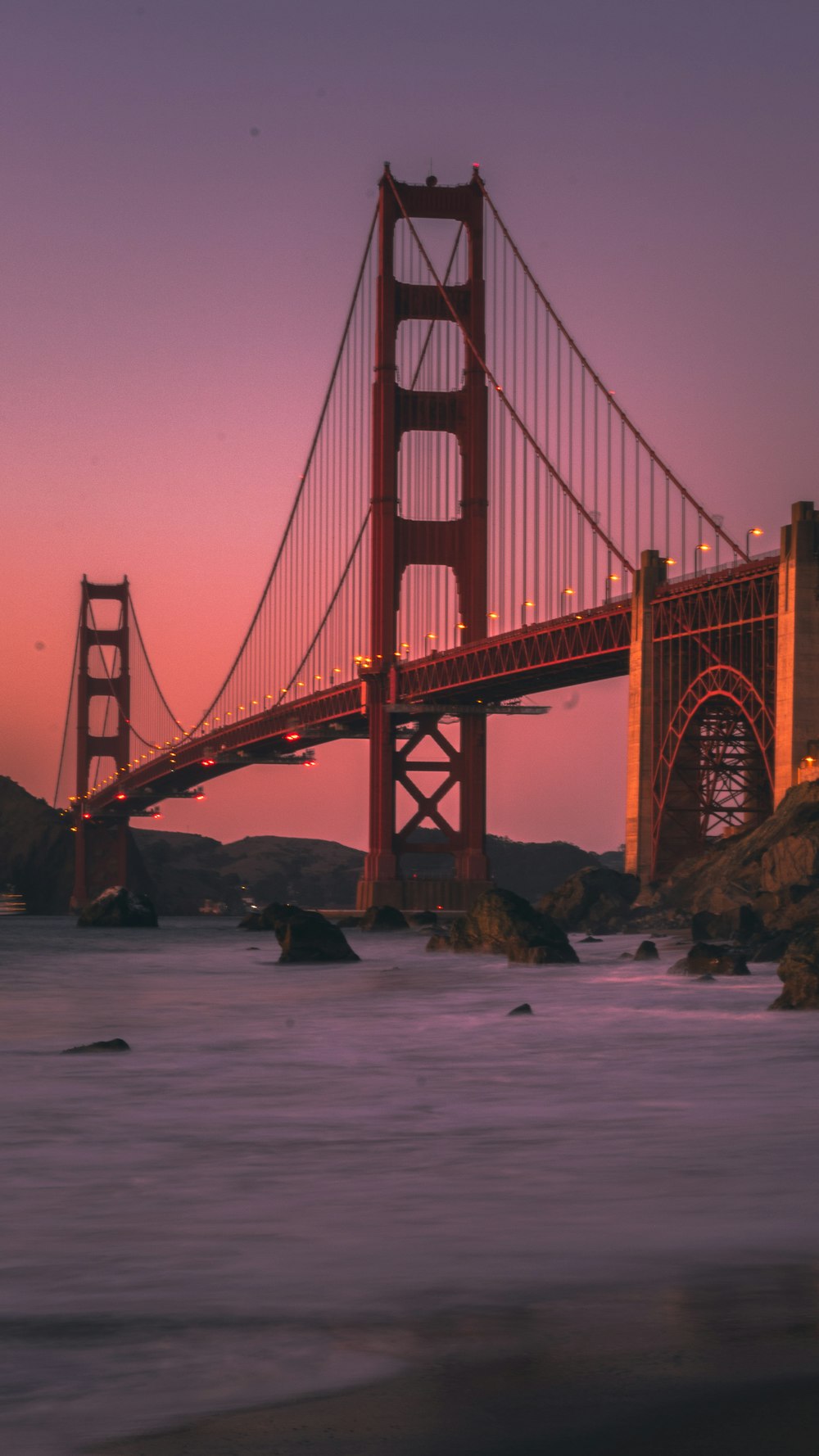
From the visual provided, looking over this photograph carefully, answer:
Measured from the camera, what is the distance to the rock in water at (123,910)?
245 feet

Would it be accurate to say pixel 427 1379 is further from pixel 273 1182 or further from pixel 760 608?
pixel 760 608

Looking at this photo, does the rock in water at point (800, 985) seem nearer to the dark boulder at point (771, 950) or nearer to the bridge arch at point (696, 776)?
the dark boulder at point (771, 950)

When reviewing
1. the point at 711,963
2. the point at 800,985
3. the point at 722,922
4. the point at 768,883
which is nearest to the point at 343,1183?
the point at 800,985

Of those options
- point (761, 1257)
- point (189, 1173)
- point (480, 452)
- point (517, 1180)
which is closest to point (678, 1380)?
point (761, 1257)

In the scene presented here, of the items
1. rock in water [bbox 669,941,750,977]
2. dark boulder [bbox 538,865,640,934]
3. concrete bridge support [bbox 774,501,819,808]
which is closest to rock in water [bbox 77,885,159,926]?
dark boulder [bbox 538,865,640,934]

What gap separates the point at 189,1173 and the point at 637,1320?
5.05 meters

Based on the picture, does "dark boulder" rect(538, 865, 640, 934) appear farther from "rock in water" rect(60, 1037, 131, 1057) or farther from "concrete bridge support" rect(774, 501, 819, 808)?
"rock in water" rect(60, 1037, 131, 1057)

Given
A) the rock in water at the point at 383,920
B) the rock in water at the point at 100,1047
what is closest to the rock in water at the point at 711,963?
the rock in water at the point at 100,1047

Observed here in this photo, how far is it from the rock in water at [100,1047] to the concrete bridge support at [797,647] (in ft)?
86.9

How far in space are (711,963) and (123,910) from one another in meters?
47.8

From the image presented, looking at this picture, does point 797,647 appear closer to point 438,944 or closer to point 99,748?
point 438,944

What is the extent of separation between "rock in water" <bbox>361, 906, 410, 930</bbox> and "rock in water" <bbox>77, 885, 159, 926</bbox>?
13845mm

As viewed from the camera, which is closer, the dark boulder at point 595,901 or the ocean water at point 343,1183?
the ocean water at point 343,1183

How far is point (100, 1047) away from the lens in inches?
829
